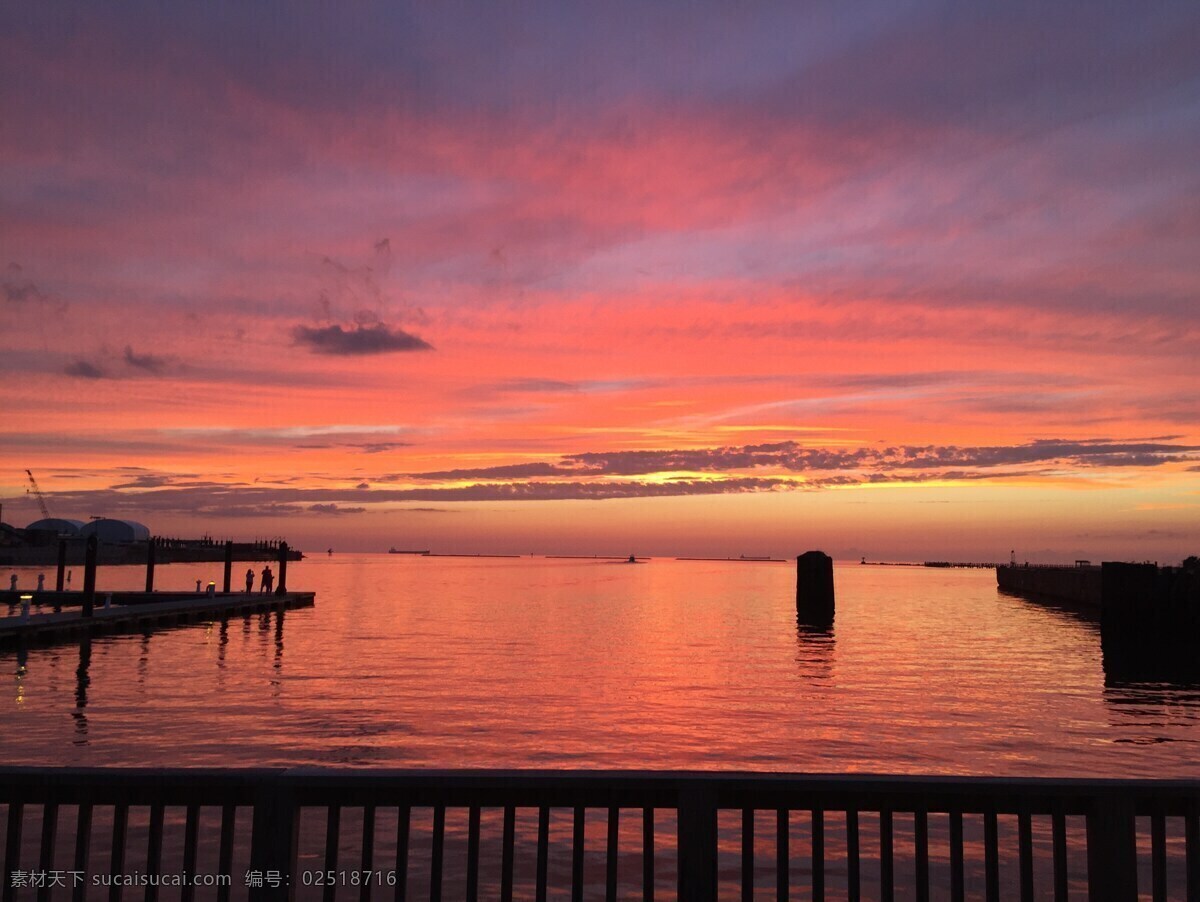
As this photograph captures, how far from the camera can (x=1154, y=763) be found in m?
23.4

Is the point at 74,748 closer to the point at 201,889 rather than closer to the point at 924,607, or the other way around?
the point at 201,889

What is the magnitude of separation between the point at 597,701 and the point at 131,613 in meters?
33.6

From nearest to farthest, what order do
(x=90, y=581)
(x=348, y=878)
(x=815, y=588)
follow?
(x=348, y=878) → (x=90, y=581) → (x=815, y=588)

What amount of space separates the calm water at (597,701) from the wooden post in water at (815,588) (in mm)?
5513

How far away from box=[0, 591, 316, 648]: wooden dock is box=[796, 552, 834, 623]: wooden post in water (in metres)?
39.1

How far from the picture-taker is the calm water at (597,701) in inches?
908

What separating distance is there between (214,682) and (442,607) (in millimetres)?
50353

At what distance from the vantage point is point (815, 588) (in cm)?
6844

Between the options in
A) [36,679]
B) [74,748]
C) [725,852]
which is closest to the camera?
[725,852]

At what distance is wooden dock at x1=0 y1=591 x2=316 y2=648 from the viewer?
4375 cm

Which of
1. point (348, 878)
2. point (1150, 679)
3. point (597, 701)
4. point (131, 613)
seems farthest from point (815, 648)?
point (348, 878)

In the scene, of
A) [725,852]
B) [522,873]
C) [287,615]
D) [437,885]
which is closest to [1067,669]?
[725,852]

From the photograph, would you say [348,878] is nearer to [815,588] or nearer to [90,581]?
[90,581]

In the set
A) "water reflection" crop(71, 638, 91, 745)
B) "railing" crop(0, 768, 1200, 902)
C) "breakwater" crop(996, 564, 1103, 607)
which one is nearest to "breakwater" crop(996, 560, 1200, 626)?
"breakwater" crop(996, 564, 1103, 607)
